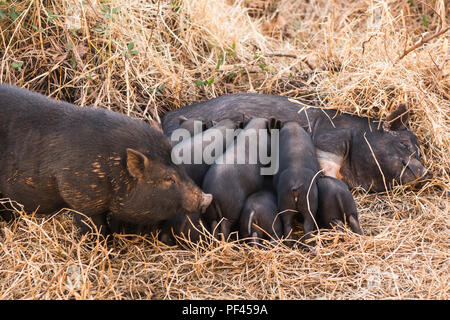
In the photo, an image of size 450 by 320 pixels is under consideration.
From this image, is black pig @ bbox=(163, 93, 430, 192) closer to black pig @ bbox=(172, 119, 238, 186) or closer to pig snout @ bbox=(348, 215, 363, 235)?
black pig @ bbox=(172, 119, 238, 186)

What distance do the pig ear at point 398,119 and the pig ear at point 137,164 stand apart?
7.39 feet

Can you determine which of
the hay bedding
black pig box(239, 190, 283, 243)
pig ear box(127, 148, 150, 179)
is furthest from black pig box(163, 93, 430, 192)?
pig ear box(127, 148, 150, 179)

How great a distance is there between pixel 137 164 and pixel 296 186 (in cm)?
108

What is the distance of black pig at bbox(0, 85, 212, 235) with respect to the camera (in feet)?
9.72

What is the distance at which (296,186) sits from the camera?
3410 mm

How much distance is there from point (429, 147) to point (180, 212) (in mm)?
2573

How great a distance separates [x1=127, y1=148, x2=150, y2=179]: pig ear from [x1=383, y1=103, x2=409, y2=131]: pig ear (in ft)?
7.39

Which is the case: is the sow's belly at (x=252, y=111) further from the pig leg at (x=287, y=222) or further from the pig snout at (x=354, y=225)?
the pig leg at (x=287, y=222)

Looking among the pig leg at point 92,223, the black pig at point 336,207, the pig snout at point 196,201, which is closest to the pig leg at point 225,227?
the pig snout at point 196,201

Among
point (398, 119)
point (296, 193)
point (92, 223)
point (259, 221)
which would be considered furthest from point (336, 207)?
point (92, 223)

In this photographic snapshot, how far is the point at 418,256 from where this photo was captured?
3350 millimetres

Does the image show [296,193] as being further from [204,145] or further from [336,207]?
[204,145]

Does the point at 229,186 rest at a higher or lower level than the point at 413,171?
higher
